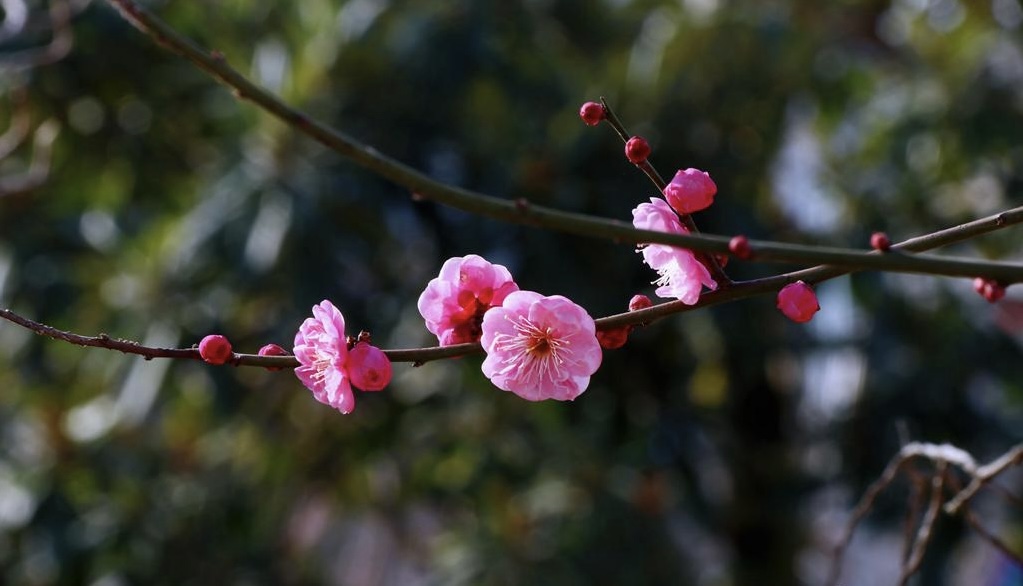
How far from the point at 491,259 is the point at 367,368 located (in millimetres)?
1427

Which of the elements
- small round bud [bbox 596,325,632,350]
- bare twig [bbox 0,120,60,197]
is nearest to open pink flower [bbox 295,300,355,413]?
small round bud [bbox 596,325,632,350]

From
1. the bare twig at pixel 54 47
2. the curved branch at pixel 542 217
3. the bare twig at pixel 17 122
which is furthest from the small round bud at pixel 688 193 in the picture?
the bare twig at pixel 17 122

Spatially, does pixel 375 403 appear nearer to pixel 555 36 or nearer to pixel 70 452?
pixel 70 452

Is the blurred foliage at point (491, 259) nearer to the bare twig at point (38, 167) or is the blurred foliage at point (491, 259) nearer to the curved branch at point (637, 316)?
the bare twig at point (38, 167)

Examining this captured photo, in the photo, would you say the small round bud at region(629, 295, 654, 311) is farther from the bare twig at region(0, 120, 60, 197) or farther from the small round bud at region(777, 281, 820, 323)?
the bare twig at region(0, 120, 60, 197)

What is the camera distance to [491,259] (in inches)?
79.7

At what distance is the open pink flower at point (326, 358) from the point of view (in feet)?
1.99

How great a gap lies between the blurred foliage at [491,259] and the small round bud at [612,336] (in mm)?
1311

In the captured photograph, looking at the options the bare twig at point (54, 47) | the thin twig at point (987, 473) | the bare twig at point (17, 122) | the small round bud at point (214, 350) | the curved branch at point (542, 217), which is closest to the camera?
the curved branch at point (542, 217)

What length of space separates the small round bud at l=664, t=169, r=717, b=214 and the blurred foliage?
1.31 metres

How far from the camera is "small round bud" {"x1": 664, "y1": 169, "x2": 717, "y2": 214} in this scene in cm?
60

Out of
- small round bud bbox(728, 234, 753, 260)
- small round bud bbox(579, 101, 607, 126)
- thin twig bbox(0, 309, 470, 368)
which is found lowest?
thin twig bbox(0, 309, 470, 368)

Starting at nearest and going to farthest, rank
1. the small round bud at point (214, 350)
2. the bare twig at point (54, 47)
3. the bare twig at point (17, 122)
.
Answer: the small round bud at point (214, 350) < the bare twig at point (54, 47) < the bare twig at point (17, 122)

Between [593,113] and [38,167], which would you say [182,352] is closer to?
[593,113]
